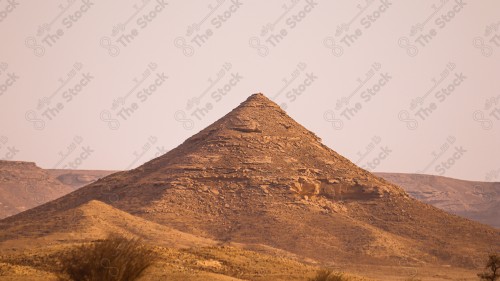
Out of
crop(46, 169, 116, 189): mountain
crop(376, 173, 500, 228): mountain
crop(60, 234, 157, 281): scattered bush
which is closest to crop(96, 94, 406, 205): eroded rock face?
crop(60, 234, 157, 281): scattered bush

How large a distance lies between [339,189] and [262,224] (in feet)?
36.1

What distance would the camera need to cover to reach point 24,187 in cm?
13175

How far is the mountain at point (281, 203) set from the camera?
5912cm

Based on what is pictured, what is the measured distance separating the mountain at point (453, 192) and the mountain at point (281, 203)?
240 ft

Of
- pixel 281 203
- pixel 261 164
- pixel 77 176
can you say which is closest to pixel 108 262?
pixel 281 203

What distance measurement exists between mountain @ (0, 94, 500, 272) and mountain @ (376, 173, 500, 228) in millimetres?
73230

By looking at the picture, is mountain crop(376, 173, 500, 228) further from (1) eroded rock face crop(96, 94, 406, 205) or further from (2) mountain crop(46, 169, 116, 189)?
(1) eroded rock face crop(96, 94, 406, 205)

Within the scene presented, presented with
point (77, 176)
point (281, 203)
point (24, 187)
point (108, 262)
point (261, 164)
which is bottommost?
point (24, 187)

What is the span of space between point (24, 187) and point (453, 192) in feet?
286

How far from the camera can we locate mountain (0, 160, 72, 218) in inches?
4806

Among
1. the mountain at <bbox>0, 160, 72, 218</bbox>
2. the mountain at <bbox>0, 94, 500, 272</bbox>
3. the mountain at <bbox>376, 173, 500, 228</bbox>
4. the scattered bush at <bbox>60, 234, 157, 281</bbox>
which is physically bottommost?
the mountain at <bbox>0, 160, 72, 218</bbox>

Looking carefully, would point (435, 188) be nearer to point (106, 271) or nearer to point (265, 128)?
point (265, 128)

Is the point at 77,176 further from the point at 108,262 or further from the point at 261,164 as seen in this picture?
the point at 108,262

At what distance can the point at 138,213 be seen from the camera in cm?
6156
